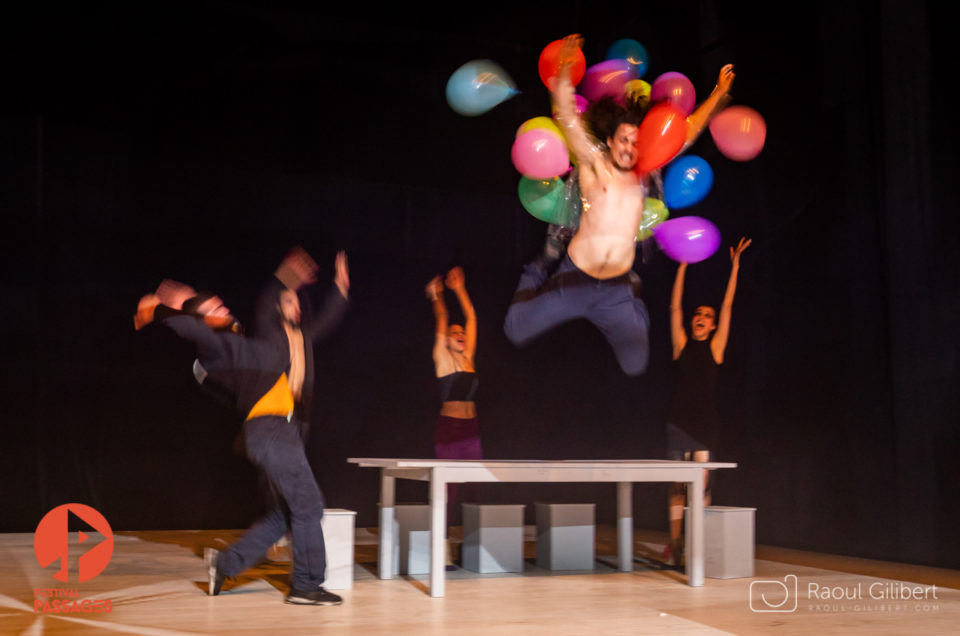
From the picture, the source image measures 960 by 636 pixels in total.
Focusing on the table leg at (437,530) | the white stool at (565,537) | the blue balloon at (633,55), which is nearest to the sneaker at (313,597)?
the table leg at (437,530)

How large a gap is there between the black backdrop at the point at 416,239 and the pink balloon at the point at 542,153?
256cm

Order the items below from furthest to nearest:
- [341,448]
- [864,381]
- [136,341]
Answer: [341,448] < [136,341] < [864,381]

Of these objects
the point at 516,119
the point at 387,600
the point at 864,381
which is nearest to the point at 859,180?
the point at 864,381

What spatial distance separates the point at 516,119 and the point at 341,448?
2994mm

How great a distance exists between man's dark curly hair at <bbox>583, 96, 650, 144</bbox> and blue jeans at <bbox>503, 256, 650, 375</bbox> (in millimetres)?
464

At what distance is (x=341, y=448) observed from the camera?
641 centimetres

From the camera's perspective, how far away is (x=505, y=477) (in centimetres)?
368

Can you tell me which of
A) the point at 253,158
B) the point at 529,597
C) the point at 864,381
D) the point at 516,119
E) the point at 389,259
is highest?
the point at 516,119

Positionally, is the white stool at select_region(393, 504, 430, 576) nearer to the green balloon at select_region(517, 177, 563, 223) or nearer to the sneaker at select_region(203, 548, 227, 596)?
the sneaker at select_region(203, 548, 227, 596)

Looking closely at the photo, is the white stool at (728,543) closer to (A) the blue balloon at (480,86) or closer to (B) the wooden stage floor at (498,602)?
(B) the wooden stage floor at (498,602)

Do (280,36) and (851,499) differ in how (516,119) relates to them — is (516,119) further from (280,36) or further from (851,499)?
(851,499)

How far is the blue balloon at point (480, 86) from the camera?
330 cm

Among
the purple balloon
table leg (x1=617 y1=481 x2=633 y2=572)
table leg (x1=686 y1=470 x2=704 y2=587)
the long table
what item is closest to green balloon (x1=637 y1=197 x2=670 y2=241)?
the purple balloon

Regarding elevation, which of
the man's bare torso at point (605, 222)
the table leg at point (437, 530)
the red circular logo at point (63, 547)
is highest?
the man's bare torso at point (605, 222)
